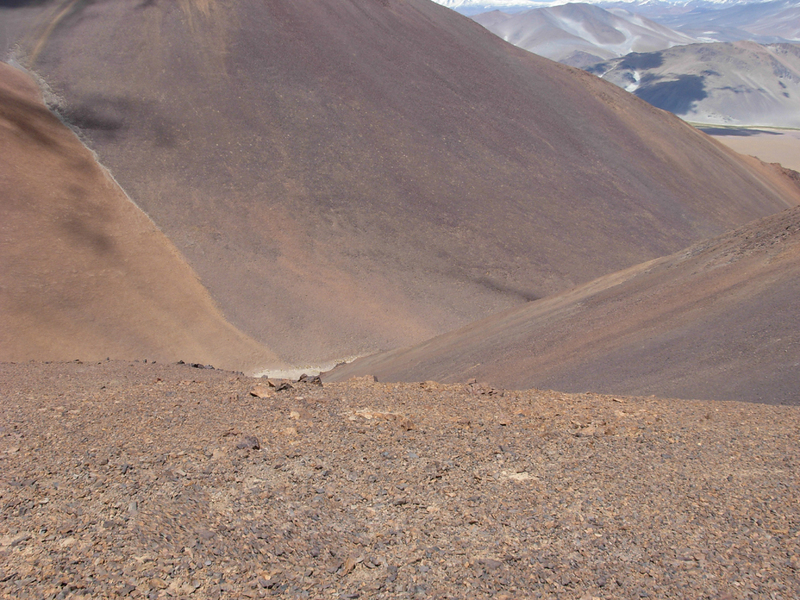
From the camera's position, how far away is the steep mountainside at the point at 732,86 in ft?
342

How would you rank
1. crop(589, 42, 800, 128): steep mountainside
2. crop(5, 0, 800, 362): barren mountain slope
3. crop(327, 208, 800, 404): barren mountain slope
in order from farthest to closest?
crop(589, 42, 800, 128): steep mountainside
crop(5, 0, 800, 362): barren mountain slope
crop(327, 208, 800, 404): barren mountain slope

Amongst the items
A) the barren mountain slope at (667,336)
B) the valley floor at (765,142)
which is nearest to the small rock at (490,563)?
the barren mountain slope at (667,336)

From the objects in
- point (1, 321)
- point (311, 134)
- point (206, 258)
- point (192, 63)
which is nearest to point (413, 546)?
point (1, 321)

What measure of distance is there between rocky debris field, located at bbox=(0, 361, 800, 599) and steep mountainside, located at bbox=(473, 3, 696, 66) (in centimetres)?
14621

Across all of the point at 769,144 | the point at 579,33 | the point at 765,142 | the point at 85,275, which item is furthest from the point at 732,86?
the point at 85,275

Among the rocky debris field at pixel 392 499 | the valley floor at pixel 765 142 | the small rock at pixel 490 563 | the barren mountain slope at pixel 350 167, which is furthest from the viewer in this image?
the valley floor at pixel 765 142

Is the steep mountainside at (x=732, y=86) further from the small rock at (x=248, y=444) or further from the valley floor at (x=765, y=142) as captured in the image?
the small rock at (x=248, y=444)

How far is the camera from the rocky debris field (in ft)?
12.5

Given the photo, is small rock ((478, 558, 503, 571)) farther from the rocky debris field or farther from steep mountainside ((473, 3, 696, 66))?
steep mountainside ((473, 3, 696, 66))

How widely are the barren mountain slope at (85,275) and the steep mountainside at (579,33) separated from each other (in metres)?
136

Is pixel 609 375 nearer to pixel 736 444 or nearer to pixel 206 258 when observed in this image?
pixel 736 444

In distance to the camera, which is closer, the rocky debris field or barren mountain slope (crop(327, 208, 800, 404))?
the rocky debris field

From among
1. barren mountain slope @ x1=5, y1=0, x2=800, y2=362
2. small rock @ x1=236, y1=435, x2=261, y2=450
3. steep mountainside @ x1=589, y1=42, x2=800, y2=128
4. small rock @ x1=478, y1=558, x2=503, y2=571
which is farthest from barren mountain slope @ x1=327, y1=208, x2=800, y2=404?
steep mountainside @ x1=589, y1=42, x2=800, y2=128

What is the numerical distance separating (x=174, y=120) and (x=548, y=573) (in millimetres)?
22139
